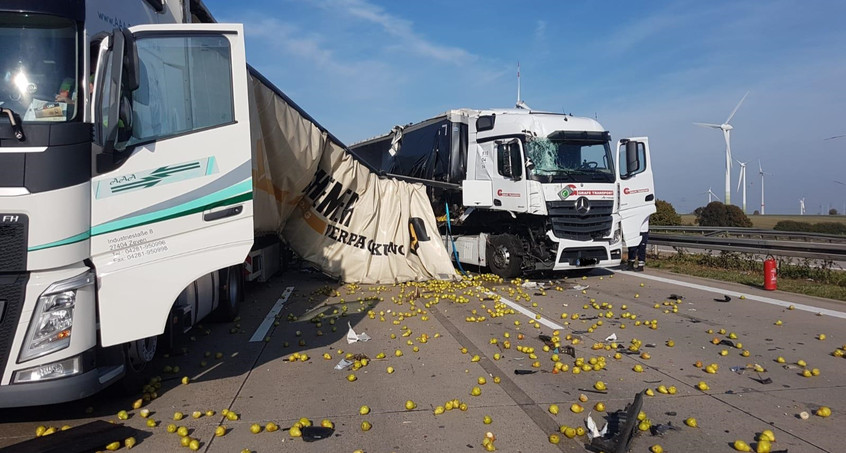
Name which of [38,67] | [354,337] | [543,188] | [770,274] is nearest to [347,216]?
[543,188]

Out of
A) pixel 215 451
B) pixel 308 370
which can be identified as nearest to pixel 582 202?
pixel 308 370

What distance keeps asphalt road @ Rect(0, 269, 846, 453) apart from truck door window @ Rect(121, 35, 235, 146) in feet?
7.90

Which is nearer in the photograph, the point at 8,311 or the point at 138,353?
the point at 8,311

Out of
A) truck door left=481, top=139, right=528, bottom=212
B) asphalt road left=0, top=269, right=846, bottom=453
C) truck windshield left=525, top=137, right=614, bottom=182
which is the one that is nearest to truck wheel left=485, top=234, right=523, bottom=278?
truck door left=481, top=139, right=528, bottom=212

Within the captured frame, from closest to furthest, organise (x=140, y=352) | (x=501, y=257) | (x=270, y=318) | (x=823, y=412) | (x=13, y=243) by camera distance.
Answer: (x=13, y=243) → (x=823, y=412) → (x=140, y=352) → (x=270, y=318) → (x=501, y=257)

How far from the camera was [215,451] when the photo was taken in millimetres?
4078

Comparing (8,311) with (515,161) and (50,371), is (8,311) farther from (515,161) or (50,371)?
(515,161)

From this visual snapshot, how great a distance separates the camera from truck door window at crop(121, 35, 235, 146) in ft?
15.5

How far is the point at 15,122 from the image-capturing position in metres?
4.04

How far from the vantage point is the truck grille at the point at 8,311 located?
403 centimetres

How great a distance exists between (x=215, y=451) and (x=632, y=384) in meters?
3.74

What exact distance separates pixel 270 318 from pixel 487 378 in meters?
4.47

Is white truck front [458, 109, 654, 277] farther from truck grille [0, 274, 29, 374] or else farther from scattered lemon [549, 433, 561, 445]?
truck grille [0, 274, 29, 374]

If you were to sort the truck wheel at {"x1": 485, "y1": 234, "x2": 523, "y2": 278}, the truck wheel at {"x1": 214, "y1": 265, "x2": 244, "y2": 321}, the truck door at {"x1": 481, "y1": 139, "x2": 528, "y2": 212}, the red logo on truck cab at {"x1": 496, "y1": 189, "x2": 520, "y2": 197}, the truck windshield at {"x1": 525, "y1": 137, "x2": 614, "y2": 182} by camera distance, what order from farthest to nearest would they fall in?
the truck wheel at {"x1": 485, "y1": 234, "x2": 523, "y2": 278} < the red logo on truck cab at {"x1": 496, "y1": 189, "x2": 520, "y2": 197} < the truck door at {"x1": 481, "y1": 139, "x2": 528, "y2": 212} < the truck windshield at {"x1": 525, "y1": 137, "x2": 614, "y2": 182} < the truck wheel at {"x1": 214, "y1": 265, "x2": 244, "y2": 321}
